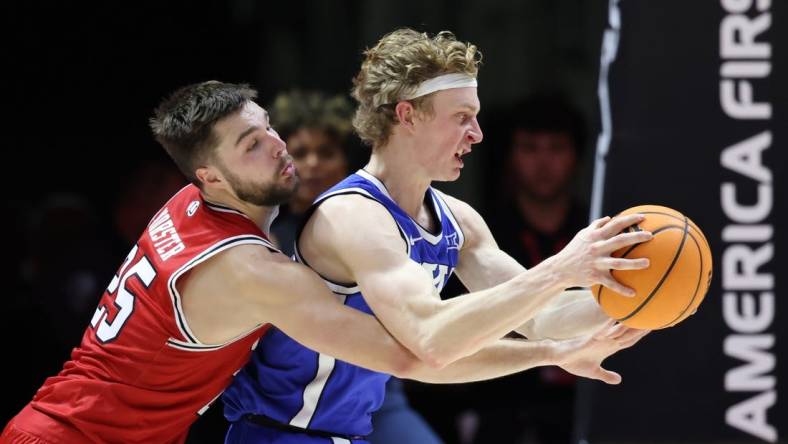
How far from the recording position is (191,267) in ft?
13.2

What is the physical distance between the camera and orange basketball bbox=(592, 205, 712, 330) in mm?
3760

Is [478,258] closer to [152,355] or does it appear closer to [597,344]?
[597,344]

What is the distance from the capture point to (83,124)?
792 cm

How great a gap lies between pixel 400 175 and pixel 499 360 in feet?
2.29

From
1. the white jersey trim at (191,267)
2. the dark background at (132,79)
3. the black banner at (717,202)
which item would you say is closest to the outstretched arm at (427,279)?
the white jersey trim at (191,267)

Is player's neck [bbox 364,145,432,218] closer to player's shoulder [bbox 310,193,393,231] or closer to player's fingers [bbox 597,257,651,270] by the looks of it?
player's shoulder [bbox 310,193,393,231]

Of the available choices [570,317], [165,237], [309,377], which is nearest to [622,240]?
[570,317]

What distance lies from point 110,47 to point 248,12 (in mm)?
857

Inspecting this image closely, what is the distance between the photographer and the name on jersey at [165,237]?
13.4ft

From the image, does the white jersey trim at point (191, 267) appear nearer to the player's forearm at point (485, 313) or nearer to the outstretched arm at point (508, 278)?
the player's forearm at point (485, 313)

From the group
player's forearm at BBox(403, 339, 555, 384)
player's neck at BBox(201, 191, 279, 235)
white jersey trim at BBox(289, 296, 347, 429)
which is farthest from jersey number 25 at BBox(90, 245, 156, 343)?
player's forearm at BBox(403, 339, 555, 384)

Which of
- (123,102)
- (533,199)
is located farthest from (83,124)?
(533,199)

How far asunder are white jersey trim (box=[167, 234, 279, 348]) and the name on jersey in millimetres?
90

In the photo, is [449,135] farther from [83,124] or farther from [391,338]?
[83,124]
